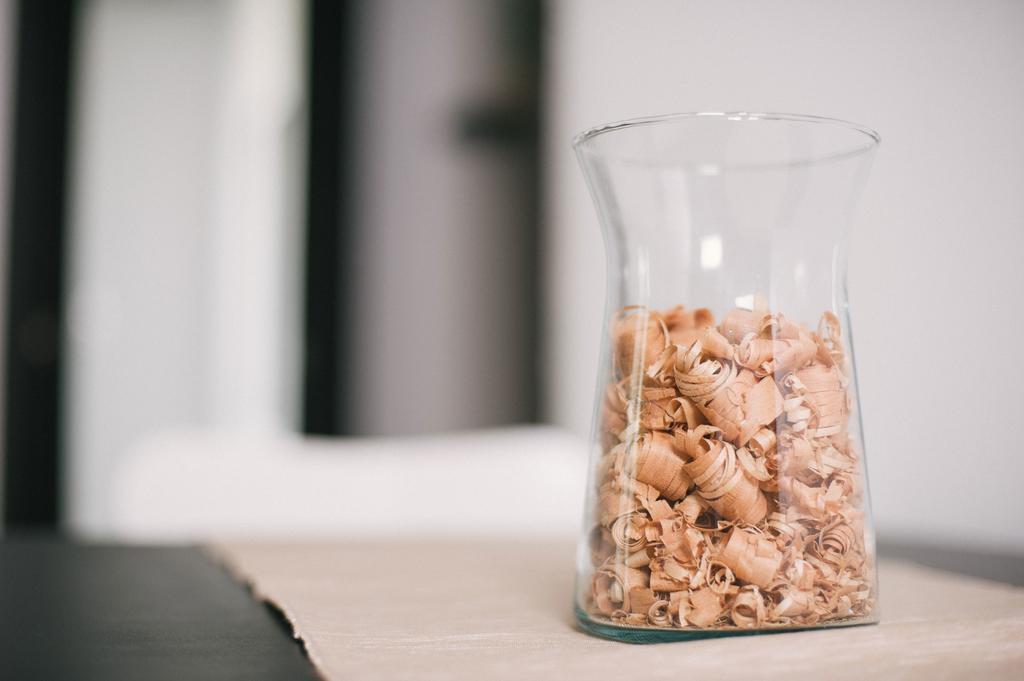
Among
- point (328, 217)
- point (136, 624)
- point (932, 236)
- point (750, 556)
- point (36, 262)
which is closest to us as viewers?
point (750, 556)

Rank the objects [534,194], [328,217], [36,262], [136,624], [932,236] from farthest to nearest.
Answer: [36,262], [328,217], [534,194], [932,236], [136,624]

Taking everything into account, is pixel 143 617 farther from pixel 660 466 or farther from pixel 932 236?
pixel 932 236

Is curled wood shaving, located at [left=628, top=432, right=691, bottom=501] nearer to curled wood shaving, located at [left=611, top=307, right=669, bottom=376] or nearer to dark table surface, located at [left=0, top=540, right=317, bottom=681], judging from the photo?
curled wood shaving, located at [left=611, top=307, right=669, bottom=376]

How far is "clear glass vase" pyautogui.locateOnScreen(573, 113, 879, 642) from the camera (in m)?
0.40

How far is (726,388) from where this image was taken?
0.40 metres

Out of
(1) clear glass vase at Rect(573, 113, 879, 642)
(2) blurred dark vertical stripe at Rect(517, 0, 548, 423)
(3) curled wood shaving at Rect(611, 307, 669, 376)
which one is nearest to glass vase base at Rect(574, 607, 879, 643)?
(1) clear glass vase at Rect(573, 113, 879, 642)

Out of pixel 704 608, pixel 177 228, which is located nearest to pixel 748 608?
pixel 704 608

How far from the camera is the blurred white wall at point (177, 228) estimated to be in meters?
3.90

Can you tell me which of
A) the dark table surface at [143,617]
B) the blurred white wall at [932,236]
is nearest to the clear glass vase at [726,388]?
the dark table surface at [143,617]

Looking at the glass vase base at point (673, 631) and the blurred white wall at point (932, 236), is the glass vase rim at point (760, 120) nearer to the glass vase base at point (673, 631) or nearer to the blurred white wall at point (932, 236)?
the glass vase base at point (673, 631)

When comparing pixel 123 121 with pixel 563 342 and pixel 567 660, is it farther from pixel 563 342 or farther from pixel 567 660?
pixel 567 660

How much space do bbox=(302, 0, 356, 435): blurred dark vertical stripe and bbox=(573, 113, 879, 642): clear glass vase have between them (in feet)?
8.32

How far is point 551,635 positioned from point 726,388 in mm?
151

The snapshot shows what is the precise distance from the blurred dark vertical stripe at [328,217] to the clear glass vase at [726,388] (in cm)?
254
